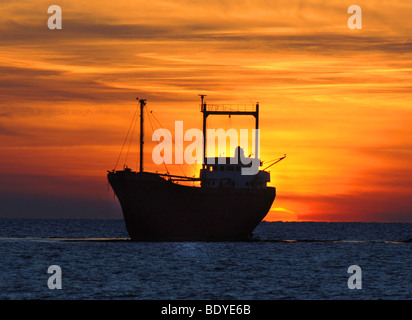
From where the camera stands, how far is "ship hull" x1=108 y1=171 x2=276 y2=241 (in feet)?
276

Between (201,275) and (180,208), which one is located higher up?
(180,208)

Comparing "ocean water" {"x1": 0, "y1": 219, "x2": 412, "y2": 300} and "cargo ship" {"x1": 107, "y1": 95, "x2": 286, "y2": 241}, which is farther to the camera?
"cargo ship" {"x1": 107, "y1": 95, "x2": 286, "y2": 241}

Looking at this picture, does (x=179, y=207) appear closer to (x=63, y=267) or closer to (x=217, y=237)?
(x=217, y=237)

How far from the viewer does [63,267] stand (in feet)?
184

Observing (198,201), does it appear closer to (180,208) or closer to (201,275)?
(180,208)

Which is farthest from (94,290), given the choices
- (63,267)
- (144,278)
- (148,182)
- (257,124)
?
(257,124)

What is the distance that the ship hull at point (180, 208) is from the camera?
8412 centimetres

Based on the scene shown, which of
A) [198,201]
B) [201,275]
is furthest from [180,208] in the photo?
[201,275]

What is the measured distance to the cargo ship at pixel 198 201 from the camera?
3319 inches

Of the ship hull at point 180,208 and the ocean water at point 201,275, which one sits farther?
the ship hull at point 180,208

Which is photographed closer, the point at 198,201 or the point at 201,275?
the point at 201,275

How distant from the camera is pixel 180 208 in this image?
85312 millimetres

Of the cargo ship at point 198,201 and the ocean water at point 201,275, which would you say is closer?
the ocean water at point 201,275

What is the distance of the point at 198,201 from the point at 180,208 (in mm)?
2259
